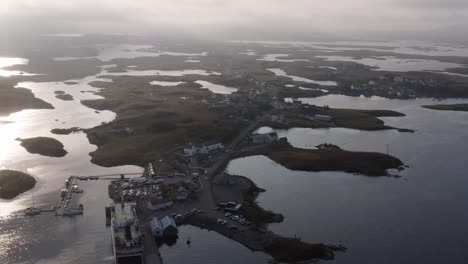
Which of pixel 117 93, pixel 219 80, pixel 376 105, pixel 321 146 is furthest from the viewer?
pixel 219 80

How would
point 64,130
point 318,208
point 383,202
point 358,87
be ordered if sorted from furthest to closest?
A: point 358,87, point 64,130, point 383,202, point 318,208

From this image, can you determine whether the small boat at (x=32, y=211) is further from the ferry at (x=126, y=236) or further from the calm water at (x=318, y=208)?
the ferry at (x=126, y=236)

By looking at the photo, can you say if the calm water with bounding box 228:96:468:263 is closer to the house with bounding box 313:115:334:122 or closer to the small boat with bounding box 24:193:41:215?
the house with bounding box 313:115:334:122

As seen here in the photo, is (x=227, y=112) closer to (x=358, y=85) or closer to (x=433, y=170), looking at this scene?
(x=433, y=170)

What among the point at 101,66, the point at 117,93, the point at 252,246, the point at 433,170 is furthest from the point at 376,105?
the point at 101,66

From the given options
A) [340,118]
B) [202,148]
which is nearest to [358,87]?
[340,118]

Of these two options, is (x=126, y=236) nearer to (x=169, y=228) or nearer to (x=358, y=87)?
(x=169, y=228)
